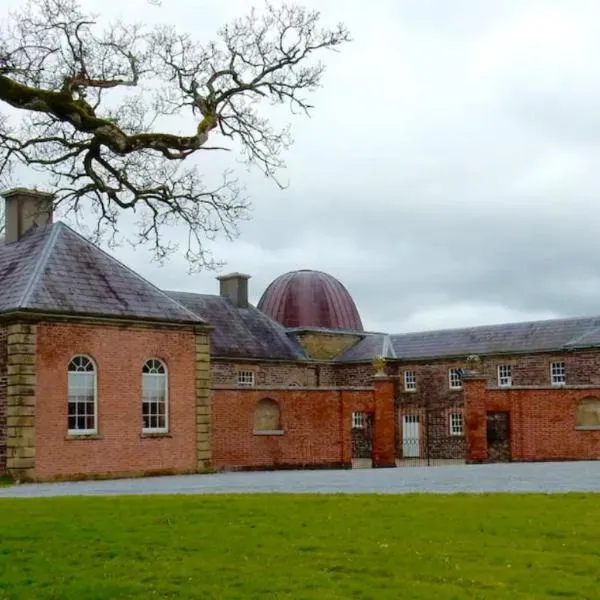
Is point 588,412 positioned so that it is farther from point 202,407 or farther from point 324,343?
point 324,343

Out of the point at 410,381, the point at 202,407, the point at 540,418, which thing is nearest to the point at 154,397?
the point at 202,407

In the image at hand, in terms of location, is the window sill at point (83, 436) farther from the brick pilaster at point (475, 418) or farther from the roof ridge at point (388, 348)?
the roof ridge at point (388, 348)

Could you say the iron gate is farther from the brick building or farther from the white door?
the white door

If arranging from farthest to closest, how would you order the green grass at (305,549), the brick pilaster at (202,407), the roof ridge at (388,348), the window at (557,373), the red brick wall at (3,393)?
the roof ridge at (388,348), the window at (557,373), the brick pilaster at (202,407), the red brick wall at (3,393), the green grass at (305,549)

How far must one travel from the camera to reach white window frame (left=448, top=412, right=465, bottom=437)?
45.8m

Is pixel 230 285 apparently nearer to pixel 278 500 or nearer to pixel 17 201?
pixel 17 201

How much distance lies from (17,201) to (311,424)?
12.3 metres

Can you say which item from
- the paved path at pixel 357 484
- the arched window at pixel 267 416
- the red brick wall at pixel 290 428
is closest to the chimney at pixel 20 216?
the red brick wall at pixel 290 428

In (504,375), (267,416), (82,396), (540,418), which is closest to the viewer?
(82,396)

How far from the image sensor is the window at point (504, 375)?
1806 inches

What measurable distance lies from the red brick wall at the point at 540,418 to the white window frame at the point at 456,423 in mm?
9912

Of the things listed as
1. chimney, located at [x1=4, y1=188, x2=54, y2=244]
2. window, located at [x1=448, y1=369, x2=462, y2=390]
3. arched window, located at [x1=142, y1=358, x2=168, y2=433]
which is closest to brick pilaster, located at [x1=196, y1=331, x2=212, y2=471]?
arched window, located at [x1=142, y1=358, x2=168, y2=433]

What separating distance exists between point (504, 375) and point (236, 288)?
43.9ft

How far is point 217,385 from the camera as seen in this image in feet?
116
